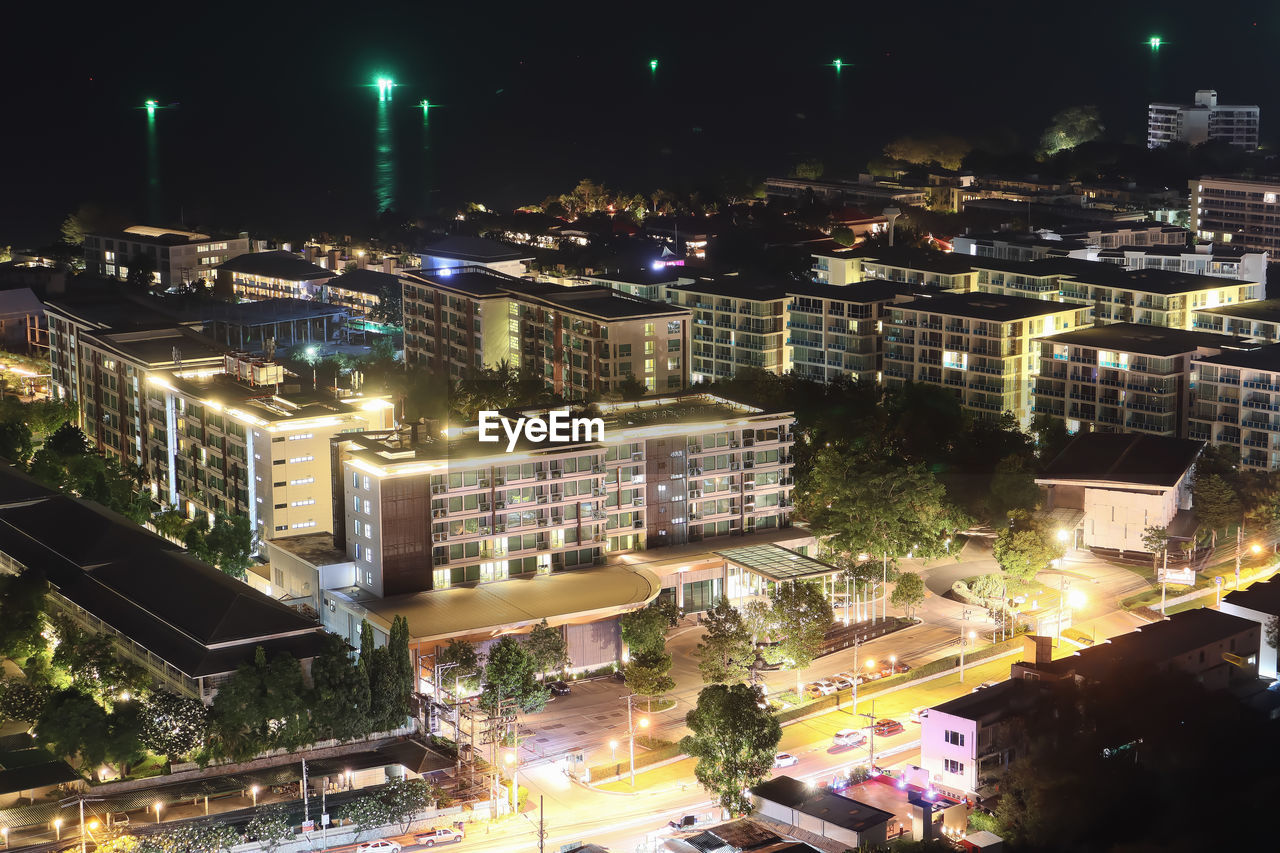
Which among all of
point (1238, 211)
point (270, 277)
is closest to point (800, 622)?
point (270, 277)

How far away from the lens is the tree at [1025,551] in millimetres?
23031

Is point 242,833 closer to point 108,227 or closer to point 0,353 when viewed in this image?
point 0,353

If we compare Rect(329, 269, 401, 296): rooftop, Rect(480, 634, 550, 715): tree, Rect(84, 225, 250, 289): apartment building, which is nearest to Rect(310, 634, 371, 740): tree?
Rect(480, 634, 550, 715): tree

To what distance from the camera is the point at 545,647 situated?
803 inches

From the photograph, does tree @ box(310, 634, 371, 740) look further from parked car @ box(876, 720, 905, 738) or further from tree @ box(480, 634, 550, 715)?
parked car @ box(876, 720, 905, 738)

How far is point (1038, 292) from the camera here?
35.1m

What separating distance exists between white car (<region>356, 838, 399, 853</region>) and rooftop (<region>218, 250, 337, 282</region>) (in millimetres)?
26942

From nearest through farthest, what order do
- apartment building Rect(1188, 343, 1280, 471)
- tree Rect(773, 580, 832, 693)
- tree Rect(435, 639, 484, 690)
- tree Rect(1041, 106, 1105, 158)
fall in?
tree Rect(435, 639, 484, 690)
tree Rect(773, 580, 832, 693)
apartment building Rect(1188, 343, 1280, 471)
tree Rect(1041, 106, 1105, 158)

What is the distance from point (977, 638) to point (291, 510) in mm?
9667

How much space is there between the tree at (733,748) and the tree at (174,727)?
5092mm

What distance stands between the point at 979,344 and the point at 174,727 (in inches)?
681

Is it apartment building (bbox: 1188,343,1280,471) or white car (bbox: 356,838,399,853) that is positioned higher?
apartment building (bbox: 1188,343,1280,471)

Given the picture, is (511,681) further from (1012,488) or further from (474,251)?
(474,251)

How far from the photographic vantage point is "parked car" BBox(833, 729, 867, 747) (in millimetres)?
19281
